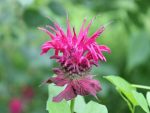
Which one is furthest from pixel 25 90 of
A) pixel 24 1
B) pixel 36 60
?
pixel 24 1

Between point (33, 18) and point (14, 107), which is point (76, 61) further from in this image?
point (14, 107)

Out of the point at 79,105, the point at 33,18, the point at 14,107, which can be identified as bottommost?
the point at 14,107

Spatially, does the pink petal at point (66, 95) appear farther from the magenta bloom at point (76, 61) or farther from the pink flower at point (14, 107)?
the pink flower at point (14, 107)

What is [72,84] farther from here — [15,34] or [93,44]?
[15,34]

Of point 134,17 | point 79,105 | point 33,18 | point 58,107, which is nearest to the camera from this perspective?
point 58,107

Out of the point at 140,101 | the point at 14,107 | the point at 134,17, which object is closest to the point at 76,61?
the point at 140,101

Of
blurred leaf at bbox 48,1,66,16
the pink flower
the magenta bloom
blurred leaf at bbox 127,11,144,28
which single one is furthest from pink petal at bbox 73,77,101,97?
blurred leaf at bbox 127,11,144,28

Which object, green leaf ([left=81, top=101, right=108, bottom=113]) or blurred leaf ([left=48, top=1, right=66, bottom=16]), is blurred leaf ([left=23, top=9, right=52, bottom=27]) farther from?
green leaf ([left=81, top=101, right=108, bottom=113])
